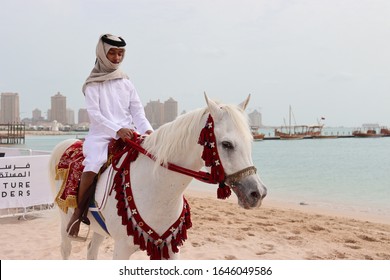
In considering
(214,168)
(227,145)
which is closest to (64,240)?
(214,168)

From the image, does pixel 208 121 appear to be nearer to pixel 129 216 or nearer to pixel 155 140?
pixel 155 140

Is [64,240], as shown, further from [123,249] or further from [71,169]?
[123,249]

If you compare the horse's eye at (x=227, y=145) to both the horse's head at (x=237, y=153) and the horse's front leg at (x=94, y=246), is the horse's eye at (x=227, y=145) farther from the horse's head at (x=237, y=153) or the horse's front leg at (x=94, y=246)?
the horse's front leg at (x=94, y=246)

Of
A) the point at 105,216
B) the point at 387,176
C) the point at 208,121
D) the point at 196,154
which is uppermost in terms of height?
the point at 208,121

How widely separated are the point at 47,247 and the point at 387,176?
19481mm

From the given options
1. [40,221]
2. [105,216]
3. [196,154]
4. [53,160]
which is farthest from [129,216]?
[40,221]

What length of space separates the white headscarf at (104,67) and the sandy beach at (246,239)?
2601 millimetres

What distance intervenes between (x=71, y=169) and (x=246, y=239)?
338cm

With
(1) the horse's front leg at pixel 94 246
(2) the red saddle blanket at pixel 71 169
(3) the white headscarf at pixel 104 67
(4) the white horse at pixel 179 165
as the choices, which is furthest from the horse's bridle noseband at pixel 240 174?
(1) the horse's front leg at pixel 94 246

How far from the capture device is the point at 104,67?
2854 mm

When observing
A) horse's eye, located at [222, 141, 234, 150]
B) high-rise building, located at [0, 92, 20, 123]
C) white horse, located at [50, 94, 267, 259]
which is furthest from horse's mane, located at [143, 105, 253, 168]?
high-rise building, located at [0, 92, 20, 123]

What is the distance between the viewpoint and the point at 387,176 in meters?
20.6

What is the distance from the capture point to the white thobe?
2.70m

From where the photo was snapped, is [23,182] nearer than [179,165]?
No
